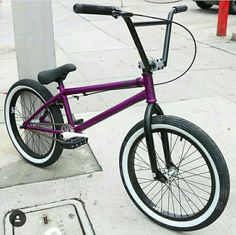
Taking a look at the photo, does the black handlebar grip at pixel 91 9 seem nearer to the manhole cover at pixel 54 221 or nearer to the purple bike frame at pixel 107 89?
the purple bike frame at pixel 107 89

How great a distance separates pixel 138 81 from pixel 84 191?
1035 millimetres

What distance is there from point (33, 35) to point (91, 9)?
3.74 ft

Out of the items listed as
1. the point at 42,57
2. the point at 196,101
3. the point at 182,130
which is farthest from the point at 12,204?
the point at 196,101

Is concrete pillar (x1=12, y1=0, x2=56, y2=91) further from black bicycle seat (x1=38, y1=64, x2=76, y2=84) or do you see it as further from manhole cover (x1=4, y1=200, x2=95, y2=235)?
manhole cover (x1=4, y1=200, x2=95, y2=235)

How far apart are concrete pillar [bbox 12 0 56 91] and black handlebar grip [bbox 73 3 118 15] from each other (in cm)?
105

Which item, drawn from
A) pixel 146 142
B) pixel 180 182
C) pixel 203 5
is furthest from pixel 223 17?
pixel 146 142

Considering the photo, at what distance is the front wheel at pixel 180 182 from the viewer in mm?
2377

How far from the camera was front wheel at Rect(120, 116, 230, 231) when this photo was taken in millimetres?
2377

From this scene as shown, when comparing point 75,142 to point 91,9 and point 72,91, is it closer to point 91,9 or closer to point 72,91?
point 72,91

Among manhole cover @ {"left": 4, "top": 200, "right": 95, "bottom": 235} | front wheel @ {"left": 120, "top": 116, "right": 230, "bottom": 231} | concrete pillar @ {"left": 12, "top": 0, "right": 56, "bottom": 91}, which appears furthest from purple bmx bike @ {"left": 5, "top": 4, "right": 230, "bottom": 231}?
manhole cover @ {"left": 4, "top": 200, "right": 95, "bottom": 235}

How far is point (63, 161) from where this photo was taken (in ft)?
11.6

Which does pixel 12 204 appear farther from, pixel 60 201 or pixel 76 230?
pixel 76 230

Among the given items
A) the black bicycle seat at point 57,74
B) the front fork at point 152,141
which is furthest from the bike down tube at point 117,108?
the black bicycle seat at point 57,74

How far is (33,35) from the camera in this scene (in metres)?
3.21
